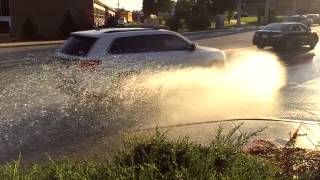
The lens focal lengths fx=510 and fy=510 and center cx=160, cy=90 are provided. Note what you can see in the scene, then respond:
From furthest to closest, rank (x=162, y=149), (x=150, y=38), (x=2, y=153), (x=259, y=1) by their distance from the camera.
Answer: (x=259, y=1)
(x=150, y=38)
(x=2, y=153)
(x=162, y=149)

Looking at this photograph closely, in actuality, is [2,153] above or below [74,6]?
below

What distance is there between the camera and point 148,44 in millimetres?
12164

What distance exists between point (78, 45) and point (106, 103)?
1.64m

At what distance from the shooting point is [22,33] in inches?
1497

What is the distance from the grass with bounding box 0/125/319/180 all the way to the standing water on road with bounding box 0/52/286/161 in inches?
98.0

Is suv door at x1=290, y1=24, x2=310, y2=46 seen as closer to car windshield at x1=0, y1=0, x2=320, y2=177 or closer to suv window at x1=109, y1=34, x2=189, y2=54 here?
car windshield at x1=0, y1=0, x2=320, y2=177

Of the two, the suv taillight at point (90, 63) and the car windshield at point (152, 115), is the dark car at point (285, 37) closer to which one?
the car windshield at point (152, 115)

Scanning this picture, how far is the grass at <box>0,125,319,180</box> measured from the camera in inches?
191

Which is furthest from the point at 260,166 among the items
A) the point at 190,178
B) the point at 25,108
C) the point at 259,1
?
the point at 259,1

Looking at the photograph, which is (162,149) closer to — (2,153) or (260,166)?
(260,166)

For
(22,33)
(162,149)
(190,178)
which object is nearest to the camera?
(190,178)

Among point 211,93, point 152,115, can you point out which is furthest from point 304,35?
point 152,115

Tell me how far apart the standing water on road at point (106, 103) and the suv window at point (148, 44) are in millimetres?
557

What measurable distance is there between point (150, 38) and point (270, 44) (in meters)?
15.8
